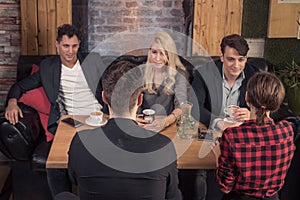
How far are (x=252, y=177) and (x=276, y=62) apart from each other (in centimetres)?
216

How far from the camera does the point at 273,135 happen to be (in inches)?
95.4

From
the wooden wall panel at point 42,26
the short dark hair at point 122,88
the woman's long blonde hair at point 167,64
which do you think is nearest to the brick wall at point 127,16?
the wooden wall panel at point 42,26

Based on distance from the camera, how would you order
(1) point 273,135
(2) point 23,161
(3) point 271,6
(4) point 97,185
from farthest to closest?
(3) point 271,6
(2) point 23,161
(1) point 273,135
(4) point 97,185

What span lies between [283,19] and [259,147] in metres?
2.15

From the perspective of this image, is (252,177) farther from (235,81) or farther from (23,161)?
(23,161)

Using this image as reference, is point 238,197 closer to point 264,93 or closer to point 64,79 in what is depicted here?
point 264,93

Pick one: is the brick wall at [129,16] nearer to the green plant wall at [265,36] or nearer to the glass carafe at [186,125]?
the green plant wall at [265,36]

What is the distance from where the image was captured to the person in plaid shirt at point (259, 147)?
94.5 inches

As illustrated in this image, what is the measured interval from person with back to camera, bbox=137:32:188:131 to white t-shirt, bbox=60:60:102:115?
0.45 m

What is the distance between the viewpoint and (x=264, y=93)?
2.39 meters

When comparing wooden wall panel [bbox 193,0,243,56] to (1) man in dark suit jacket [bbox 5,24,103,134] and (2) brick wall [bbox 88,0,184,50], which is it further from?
(1) man in dark suit jacket [bbox 5,24,103,134]

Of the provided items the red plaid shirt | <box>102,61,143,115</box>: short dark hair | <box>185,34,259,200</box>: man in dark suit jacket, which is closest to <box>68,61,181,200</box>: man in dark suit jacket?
<box>102,61,143,115</box>: short dark hair

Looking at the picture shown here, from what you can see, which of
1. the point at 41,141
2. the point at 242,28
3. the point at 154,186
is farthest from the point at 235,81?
the point at 154,186

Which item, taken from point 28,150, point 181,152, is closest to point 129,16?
point 28,150
